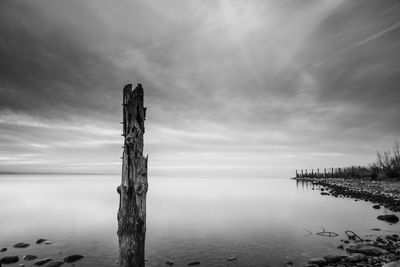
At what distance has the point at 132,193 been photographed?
7.73m

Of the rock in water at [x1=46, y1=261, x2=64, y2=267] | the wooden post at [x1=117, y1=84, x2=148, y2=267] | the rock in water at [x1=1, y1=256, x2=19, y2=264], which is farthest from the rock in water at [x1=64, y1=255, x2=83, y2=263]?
the wooden post at [x1=117, y1=84, x2=148, y2=267]

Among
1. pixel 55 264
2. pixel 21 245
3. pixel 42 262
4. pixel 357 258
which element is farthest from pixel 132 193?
pixel 21 245

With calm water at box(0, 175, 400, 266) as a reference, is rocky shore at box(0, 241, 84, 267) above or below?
above

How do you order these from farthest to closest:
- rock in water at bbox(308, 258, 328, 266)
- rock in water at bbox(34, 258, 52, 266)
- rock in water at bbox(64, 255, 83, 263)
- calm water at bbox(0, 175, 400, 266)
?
calm water at bbox(0, 175, 400, 266)
rock in water at bbox(64, 255, 83, 263)
rock in water at bbox(34, 258, 52, 266)
rock in water at bbox(308, 258, 328, 266)

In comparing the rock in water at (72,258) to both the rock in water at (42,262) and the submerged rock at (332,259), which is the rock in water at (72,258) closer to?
the rock in water at (42,262)

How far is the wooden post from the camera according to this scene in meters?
7.64

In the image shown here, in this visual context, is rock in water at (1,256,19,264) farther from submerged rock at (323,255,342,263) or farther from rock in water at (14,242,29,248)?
submerged rock at (323,255,342,263)

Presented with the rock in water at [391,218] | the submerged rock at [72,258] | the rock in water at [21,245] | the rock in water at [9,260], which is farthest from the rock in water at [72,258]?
the rock in water at [391,218]

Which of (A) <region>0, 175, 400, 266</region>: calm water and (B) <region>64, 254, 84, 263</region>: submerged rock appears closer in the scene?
(B) <region>64, 254, 84, 263</region>: submerged rock

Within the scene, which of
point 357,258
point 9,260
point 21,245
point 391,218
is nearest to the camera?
point 357,258

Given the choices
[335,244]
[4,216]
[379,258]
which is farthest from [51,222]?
[379,258]

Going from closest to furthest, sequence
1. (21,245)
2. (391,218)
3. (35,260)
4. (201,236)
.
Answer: (35,260) → (21,245) → (201,236) → (391,218)

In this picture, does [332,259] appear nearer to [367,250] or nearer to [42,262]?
[367,250]

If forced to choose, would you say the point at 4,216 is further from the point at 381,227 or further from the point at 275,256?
the point at 381,227
